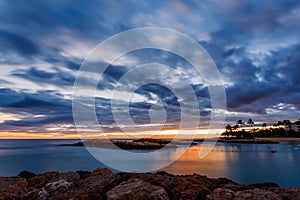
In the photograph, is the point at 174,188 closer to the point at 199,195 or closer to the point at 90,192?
the point at 199,195

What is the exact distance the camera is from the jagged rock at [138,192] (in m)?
5.65

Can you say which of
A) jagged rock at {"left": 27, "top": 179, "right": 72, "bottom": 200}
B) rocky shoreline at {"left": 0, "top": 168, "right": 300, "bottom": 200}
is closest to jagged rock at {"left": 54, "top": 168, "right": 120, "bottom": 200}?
rocky shoreline at {"left": 0, "top": 168, "right": 300, "bottom": 200}

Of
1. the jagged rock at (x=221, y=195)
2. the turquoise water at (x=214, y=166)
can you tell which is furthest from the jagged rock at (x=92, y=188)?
the turquoise water at (x=214, y=166)

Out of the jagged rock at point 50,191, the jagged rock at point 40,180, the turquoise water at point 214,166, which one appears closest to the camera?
the jagged rock at point 50,191

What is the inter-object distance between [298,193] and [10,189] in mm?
7559

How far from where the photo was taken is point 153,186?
627cm

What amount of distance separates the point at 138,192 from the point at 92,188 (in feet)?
5.53

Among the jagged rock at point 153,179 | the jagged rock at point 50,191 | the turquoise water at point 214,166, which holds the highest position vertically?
the jagged rock at point 153,179

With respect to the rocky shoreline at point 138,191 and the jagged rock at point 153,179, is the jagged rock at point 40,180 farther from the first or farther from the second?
the jagged rock at point 153,179

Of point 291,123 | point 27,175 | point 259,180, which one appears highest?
point 291,123

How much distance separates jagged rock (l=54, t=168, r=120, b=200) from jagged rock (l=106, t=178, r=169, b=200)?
393mm

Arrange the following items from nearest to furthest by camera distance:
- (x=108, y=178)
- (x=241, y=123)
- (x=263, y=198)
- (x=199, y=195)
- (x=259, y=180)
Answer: (x=263, y=198)
(x=199, y=195)
(x=108, y=178)
(x=259, y=180)
(x=241, y=123)

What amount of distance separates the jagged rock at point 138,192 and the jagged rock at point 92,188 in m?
0.39

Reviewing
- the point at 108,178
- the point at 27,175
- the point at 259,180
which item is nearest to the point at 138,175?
the point at 108,178
